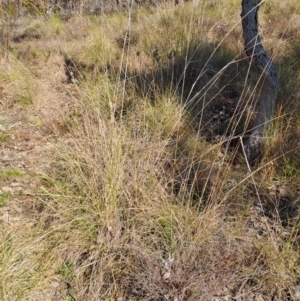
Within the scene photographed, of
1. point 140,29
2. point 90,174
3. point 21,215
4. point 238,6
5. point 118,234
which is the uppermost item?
point 238,6

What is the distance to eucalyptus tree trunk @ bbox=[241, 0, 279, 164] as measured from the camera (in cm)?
183

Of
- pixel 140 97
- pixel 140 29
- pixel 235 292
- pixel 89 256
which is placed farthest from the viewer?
pixel 140 29

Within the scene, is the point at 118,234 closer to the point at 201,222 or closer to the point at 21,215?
the point at 201,222

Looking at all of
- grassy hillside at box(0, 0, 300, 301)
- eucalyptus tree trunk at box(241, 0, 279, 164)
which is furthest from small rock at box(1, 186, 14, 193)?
eucalyptus tree trunk at box(241, 0, 279, 164)

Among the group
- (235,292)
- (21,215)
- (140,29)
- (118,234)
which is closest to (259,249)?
(235,292)

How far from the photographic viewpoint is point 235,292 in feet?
4.39

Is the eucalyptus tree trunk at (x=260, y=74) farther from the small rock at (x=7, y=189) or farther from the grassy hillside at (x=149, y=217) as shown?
the small rock at (x=7, y=189)

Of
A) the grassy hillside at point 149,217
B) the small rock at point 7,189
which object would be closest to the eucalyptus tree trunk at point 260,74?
the grassy hillside at point 149,217

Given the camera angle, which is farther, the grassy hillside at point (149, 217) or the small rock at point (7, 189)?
the small rock at point (7, 189)

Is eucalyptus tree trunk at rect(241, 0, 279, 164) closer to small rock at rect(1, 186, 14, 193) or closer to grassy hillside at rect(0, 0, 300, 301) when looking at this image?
grassy hillside at rect(0, 0, 300, 301)

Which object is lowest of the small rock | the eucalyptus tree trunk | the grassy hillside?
the small rock

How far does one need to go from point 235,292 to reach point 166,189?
2.06 ft

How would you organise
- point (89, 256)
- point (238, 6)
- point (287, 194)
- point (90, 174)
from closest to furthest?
point (89, 256) → point (90, 174) → point (287, 194) → point (238, 6)

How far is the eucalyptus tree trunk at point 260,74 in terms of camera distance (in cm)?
183
